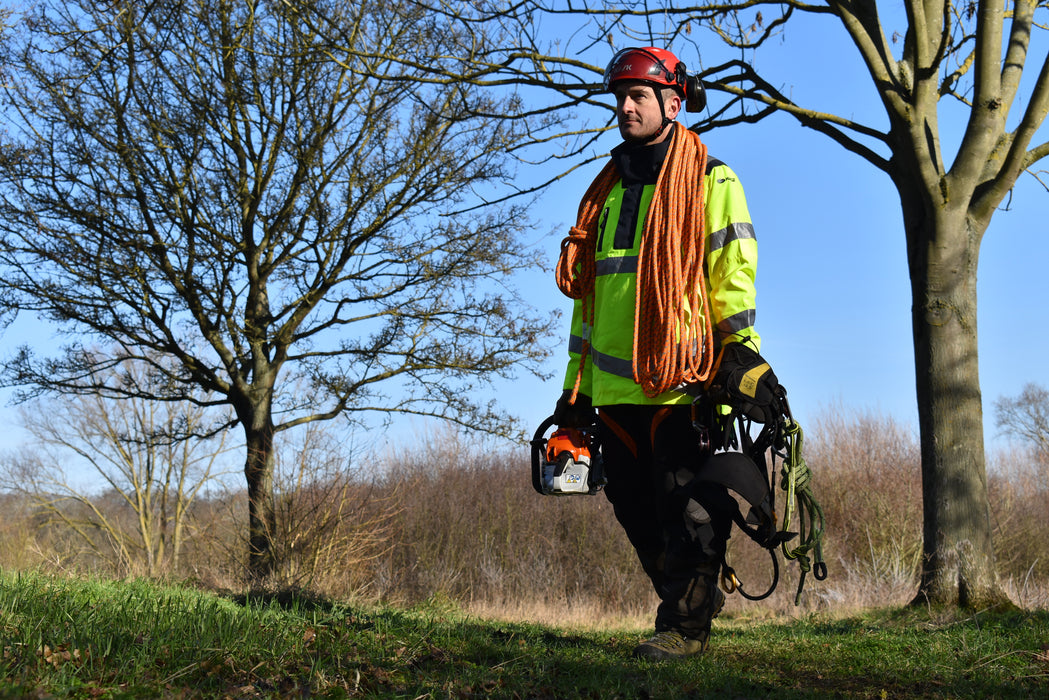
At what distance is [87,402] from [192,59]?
12.8 m

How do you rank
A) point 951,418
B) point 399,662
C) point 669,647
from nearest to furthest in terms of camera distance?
point 399,662, point 669,647, point 951,418

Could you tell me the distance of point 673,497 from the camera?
379cm

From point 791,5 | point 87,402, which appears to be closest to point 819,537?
point 791,5

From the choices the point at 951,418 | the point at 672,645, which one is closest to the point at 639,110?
the point at 672,645

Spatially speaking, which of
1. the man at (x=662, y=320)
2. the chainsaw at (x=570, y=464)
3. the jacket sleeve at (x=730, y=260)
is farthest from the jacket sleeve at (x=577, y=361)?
the jacket sleeve at (x=730, y=260)

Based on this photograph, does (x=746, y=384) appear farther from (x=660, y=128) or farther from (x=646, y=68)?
(x=646, y=68)

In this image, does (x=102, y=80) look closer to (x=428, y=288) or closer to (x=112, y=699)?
(x=428, y=288)

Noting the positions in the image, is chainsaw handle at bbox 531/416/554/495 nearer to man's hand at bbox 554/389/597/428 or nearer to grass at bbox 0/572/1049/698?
man's hand at bbox 554/389/597/428

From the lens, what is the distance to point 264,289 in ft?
40.2

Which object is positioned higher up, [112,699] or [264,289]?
[264,289]

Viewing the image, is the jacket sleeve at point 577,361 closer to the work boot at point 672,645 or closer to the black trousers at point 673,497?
the black trousers at point 673,497

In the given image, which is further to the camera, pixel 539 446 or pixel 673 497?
pixel 539 446

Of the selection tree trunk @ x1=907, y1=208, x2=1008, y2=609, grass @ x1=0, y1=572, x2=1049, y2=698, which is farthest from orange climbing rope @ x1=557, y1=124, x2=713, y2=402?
tree trunk @ x1=907, y1=208, x2=1008, y2=609

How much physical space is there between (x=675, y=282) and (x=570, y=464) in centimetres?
94
